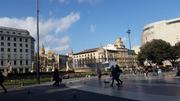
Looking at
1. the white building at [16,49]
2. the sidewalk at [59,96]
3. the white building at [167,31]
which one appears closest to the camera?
the sidewalk at [59,96]

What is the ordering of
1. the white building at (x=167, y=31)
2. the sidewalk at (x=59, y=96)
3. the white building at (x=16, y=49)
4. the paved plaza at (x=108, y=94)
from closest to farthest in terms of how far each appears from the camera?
the paved plaza at (x=108, y=94) → the sidewalk at (x=59, y=96) → the white building at (x=16, y=49) → the white building at (x=167, y=31)

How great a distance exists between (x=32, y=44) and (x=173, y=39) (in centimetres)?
7776

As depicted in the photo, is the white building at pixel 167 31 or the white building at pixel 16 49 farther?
the white building at pixel 167 31

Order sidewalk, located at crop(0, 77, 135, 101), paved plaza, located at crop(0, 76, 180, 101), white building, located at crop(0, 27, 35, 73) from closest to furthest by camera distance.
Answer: paved plaza, located at crop(0, 76, 180, 101)
sidewalk, located at crop(0, 77, 135, 101)
white building, located at crop(0, 27, 35, 73)

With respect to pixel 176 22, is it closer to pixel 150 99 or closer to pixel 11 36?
pixel 11 36

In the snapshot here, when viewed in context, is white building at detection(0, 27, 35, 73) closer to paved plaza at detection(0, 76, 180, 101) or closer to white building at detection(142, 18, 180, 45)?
white building at detection(142, 18, 180, 45)

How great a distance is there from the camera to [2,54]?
152m

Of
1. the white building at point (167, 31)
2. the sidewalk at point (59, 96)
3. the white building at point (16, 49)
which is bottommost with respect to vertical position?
the sidewalk at point (59, 96)

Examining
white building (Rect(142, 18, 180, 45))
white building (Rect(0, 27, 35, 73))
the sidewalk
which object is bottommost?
the sidewalk

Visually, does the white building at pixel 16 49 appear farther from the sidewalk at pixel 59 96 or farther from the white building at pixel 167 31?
the sidewalk at pixel 59 96

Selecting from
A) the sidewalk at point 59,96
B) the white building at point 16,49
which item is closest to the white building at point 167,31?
the white building at point 16,49

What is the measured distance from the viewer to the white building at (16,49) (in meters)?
153

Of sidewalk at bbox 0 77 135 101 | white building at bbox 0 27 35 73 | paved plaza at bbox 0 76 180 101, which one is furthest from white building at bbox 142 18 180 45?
sidewalk at bbox 0 77 135 101

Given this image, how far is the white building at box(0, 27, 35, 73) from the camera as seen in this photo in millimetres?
153000
